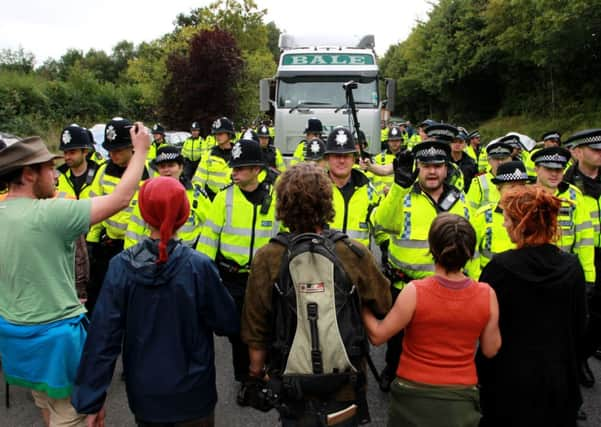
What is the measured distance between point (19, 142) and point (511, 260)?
8.36 feet

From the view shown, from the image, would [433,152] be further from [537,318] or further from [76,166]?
[76,166]

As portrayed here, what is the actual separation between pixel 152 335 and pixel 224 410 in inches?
75.9

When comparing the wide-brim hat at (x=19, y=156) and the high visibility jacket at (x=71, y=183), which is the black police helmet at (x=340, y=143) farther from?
the wide-brim hat at (x=19, y=156)

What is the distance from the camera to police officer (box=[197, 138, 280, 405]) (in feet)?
12.4

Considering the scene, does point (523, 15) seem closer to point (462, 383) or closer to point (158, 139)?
point (158, 139)

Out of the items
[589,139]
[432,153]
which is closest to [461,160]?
[589,139]

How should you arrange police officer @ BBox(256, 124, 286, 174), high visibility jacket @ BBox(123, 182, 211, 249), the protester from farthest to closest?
police officer @ BBox(256, 124, 286, 174) < high visibility jacket @ BBox(123, 182, 211, 249) < the protester

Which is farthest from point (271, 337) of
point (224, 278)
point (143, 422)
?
point (224, 278)

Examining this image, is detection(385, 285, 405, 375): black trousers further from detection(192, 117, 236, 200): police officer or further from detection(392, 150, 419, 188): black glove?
detection(192, 117, 236, 200): police officer

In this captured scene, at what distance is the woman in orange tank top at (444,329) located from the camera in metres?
2.33

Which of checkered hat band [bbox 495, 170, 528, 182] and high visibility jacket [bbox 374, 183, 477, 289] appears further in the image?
checkered hat band [bbox 495, 170, 528, 182]

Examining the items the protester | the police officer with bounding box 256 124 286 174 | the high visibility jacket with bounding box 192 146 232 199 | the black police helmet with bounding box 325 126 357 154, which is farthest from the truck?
the protester

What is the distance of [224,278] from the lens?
12.7 feet

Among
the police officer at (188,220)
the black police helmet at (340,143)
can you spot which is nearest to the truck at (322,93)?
the black police helmet at (340,143)
